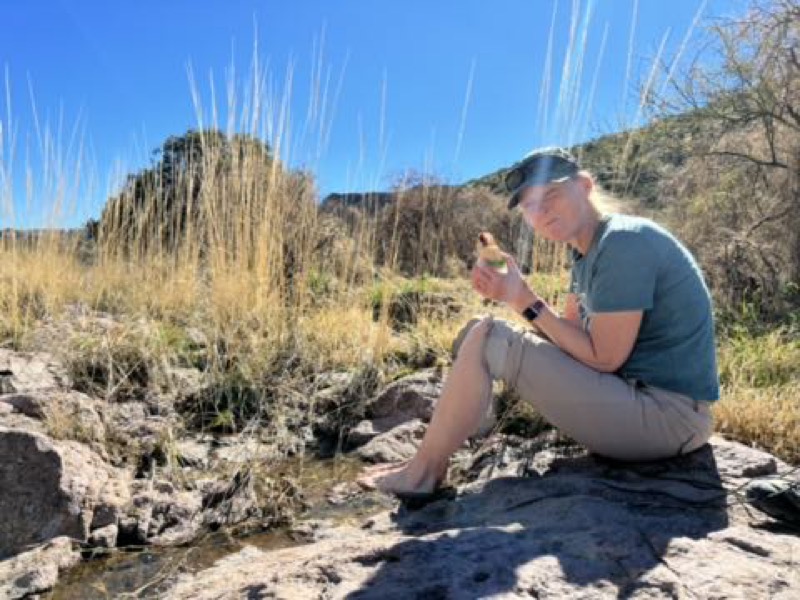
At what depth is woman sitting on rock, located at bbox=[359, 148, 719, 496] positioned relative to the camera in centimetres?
207

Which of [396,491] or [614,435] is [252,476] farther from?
[614,435]

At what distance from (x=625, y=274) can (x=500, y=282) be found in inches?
14.2

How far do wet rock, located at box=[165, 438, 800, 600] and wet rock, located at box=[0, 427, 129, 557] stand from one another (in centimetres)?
51

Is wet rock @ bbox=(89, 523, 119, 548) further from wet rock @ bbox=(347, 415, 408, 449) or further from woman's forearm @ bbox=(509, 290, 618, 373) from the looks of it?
woman's forearm @ bbox=(509, 290, 618, 373)

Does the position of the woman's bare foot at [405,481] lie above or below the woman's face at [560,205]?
below

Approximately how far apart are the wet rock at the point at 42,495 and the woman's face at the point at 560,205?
5.30 ft

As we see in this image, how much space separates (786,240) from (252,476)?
444 cm

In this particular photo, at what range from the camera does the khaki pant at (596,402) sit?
6.95 ft

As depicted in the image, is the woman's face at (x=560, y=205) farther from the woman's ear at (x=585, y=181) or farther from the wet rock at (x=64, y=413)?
the wet rock at (x=64, y=413)

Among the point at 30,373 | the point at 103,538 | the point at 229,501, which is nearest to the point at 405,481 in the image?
the point at 229,501

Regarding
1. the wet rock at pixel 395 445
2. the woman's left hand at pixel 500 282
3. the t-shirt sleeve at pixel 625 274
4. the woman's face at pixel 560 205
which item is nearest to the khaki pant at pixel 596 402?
the woman's left hand at pixel 500 282

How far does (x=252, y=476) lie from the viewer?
258 centimetres

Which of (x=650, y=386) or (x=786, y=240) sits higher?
(x=786, y=240)

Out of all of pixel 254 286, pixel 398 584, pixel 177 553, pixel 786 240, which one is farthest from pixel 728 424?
pixel 786 240
